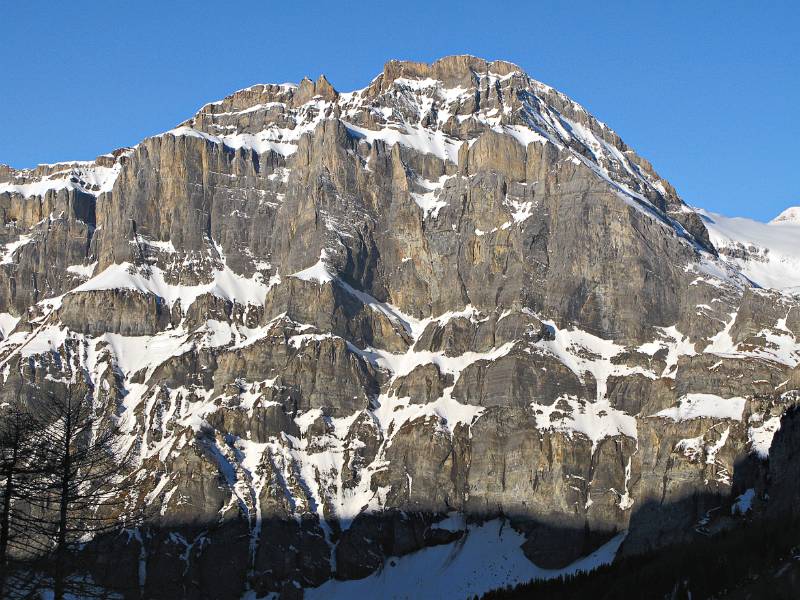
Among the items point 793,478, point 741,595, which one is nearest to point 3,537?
point 741,595

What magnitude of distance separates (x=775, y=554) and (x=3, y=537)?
4471cm

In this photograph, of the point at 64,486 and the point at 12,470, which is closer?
the point at 12,470

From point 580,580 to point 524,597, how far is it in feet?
25.8

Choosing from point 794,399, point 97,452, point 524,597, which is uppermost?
point 794,399

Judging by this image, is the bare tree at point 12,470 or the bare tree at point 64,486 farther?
the bare tree at point 64,486

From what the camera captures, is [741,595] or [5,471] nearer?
[5,471]

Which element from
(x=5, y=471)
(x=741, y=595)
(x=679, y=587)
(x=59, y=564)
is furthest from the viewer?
(x=679, y=587)

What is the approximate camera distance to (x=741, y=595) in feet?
266

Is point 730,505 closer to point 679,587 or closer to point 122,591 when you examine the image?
point 679,587

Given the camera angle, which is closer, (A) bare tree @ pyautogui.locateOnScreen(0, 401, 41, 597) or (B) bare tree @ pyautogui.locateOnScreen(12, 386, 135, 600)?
(A) bare tree @ pyautogui.locateOnScreen(0, 401, 41, 597)

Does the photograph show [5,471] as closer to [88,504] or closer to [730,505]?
[88,504]

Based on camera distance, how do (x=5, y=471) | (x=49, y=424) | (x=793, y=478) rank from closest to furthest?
(x=5, y=471)
(x=49, y=424)
(x=793, y=478)

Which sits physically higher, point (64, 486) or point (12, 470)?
point (12, 470)

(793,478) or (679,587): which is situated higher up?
(793,478)
